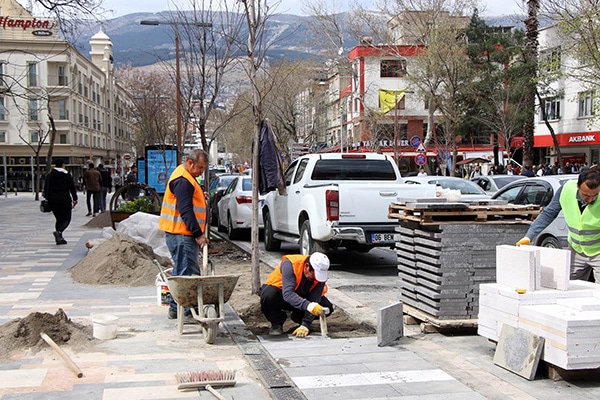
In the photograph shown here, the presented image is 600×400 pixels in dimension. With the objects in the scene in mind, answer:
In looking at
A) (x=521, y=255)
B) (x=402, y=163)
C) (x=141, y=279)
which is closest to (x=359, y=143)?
(x=402, y=163)

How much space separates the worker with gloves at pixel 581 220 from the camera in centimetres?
641

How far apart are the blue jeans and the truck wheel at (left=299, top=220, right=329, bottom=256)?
4203 mm

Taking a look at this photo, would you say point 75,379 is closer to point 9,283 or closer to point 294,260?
point 294,260

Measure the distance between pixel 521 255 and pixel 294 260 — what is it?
2285mm

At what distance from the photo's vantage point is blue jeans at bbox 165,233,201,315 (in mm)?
7465

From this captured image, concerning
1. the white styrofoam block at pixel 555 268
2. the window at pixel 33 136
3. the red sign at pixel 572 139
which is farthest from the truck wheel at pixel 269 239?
the window at pixel 33 136

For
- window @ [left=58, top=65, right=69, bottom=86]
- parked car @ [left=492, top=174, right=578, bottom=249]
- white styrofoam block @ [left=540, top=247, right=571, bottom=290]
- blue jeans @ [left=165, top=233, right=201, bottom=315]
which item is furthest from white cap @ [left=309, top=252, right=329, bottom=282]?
window @ [left=58, top=65, right=69, bottom=86]

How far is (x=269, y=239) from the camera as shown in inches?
576

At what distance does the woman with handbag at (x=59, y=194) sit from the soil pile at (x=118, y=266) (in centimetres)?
422

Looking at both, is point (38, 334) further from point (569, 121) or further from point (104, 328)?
point (569, 121)

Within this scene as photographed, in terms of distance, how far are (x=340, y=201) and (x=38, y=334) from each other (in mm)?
5599

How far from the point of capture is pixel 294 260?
23.3 ft

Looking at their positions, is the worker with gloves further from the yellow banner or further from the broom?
the yellow banner

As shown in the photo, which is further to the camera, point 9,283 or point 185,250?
point 9,283
